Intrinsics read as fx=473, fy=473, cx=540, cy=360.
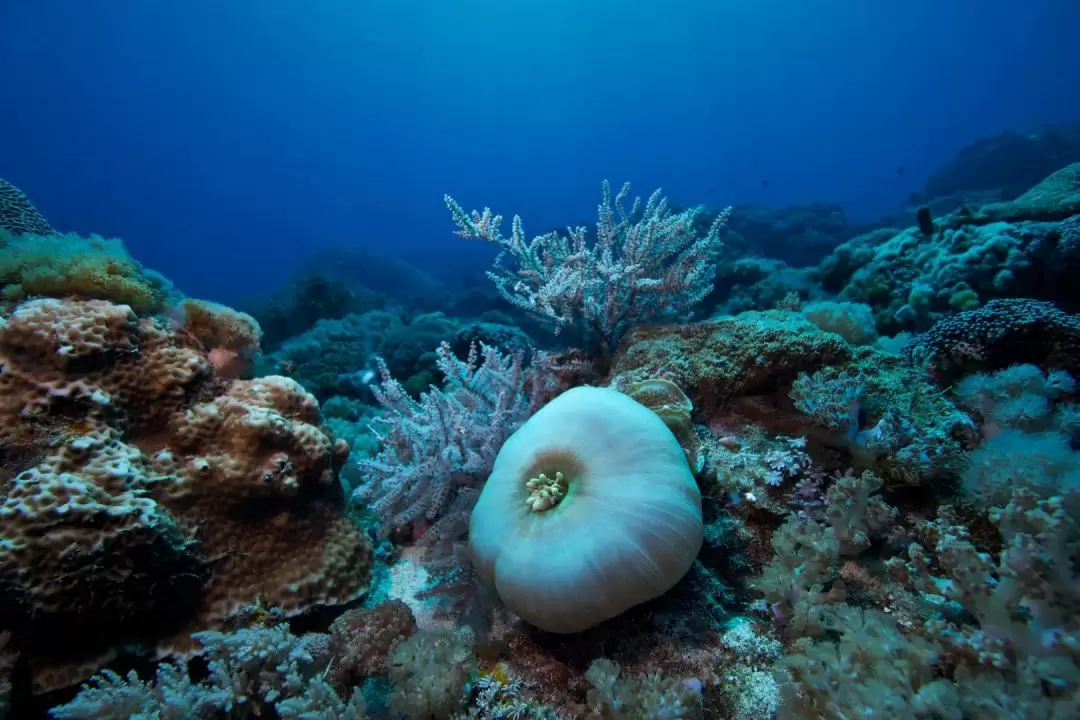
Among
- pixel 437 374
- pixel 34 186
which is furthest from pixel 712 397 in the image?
pixel 34 186

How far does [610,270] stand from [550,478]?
2.28m

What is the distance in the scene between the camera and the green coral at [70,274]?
9.82 feet

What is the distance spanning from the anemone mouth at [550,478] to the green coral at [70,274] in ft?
9.66

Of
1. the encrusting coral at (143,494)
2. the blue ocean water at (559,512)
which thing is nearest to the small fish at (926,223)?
the blue ocean water at (559,512)

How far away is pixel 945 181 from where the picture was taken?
1088 inches

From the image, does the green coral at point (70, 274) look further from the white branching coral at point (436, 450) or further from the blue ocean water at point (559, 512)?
the white branching coral at point (436, 450)

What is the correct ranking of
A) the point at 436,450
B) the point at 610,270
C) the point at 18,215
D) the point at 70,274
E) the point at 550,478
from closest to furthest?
the point at 550,478, the point at 70,274, the point at 436,450, the point at 610,270, the point at 18,215

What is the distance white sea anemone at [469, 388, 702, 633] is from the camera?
212cm

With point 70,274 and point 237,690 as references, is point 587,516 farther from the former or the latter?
point 70,274

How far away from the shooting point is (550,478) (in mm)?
2492

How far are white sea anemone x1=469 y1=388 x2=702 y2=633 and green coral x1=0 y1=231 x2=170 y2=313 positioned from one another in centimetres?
277

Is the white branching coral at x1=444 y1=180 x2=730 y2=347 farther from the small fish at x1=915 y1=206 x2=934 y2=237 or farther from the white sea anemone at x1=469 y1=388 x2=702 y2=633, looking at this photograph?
the small fish at x1=915 y1=206 x2=934 y2=237

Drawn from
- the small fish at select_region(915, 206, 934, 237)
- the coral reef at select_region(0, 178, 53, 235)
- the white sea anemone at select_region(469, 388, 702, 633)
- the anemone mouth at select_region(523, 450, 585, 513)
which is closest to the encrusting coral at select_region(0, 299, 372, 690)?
the white sea anemone at select_region(469, 388, 702, 633)

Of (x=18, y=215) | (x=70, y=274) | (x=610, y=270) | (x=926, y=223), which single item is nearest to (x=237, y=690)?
(x=70, y=274)
